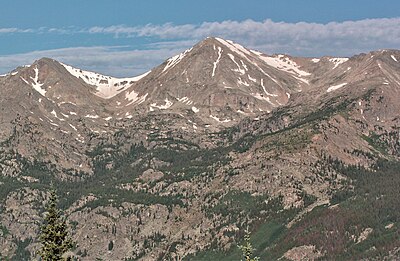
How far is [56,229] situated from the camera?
45.1m

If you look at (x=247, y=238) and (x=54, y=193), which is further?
(x=247, y=238)

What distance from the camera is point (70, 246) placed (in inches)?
1737

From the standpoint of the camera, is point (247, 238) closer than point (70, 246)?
No

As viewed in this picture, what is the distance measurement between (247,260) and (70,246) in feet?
40.4

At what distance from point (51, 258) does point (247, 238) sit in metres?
14.0

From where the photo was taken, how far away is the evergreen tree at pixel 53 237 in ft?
146

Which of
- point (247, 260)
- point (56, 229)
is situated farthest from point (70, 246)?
point (247, 260)

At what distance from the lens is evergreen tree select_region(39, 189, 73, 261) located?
146ft

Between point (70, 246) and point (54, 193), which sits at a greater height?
point (54, 193)

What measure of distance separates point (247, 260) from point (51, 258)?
13.6 m

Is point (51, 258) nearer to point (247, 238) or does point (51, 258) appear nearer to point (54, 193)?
point (54, 193)

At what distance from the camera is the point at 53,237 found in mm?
45094

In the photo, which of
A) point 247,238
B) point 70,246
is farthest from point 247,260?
point 70,246

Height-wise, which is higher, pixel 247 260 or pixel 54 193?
pixel 54 193
